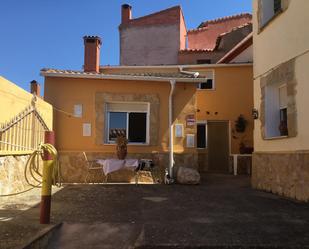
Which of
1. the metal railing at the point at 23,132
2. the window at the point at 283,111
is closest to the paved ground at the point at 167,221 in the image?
the metal railing at the point at 23,132

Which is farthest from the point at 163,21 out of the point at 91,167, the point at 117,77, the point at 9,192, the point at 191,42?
the point at 9,192

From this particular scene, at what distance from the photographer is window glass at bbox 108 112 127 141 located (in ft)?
40.5

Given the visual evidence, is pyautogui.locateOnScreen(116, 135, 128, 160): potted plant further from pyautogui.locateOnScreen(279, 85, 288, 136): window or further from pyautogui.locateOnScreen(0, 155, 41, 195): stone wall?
pyautogui.locateOnScreen(279, 85, 288, 136): window

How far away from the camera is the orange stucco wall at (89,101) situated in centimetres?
1192

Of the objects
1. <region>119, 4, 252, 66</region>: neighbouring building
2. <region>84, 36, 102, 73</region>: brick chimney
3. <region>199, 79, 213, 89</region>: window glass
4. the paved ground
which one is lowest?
the paved ground

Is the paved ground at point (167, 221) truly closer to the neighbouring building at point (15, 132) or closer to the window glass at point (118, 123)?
the neighbouring building at point (15, 132)

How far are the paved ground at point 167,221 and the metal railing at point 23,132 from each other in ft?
4.55

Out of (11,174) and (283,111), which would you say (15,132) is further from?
(283,111)

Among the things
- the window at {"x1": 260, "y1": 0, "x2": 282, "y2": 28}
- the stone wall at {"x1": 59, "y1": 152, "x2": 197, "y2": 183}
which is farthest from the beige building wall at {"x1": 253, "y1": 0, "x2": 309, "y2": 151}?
the stone wall at {"x1": 59, "y1": 152, "x2": 197, "y2": 183}

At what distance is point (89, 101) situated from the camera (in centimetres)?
1211

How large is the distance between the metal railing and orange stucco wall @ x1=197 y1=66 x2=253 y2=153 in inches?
314

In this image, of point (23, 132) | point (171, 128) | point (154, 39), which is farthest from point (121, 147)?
point (154, 39)

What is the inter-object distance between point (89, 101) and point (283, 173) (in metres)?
6.38

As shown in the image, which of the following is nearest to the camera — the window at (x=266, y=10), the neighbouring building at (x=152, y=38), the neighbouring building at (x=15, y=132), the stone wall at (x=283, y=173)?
the neighbouring building at (x=15, y=132)
